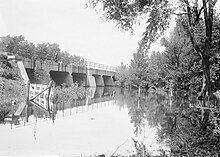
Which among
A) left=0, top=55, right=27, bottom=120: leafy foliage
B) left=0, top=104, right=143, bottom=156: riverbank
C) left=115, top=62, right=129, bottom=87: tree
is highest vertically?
left=115, top=62, right=129, bottom=87: tree

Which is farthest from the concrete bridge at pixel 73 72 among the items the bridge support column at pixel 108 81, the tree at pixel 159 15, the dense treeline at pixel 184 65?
the tree at pixel 159 15

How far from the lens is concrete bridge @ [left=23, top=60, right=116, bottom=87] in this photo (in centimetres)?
2775

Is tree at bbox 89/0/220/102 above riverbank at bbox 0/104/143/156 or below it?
above

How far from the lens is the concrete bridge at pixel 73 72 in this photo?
2775 centimetres

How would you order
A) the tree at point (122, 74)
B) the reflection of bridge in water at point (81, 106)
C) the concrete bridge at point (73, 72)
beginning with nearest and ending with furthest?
the reflection of bridge in water at point (81, 106), the concrete bridge at point (73, 72), the tree at point (122, 74)

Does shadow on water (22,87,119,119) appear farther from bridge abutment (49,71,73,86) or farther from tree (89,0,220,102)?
bridge abutment (49,71,73,86)

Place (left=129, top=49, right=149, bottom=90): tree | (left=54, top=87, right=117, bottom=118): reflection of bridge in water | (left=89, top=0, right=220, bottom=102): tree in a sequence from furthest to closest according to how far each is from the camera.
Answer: (left=129, top=49, right=149, bottom=90): tree < (left=54, top=87, right=117, bottom=118): reflection of bridge in water < (left=89, top=0, right=220, bottom=102): tree

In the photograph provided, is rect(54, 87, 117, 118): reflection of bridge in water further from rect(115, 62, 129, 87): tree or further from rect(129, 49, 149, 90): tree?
rect(115, 62, 129, 87): tree

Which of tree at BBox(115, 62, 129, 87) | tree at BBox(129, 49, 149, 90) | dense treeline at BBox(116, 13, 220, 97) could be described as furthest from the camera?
tree at BBox(115, 62, 129, 87)

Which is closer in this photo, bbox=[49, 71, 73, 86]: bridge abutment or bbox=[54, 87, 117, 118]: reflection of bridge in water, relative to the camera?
bbox=[54, 87, 117, 118]: reflection of bridge in water

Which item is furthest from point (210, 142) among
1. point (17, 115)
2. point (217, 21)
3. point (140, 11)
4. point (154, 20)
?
point (217, 21)

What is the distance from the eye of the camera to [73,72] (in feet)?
130

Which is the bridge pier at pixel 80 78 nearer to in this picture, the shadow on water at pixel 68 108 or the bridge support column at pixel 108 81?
the bridge support column at pixel 108 81

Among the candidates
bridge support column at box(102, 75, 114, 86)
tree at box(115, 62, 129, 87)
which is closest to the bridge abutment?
tree at box(115, 62, 129, 87)
